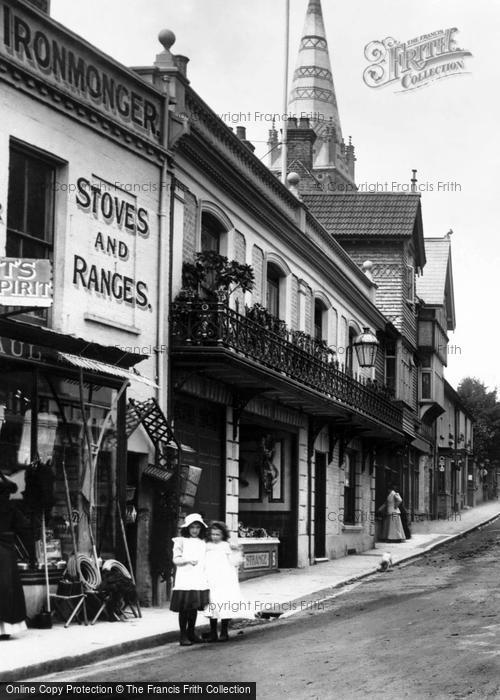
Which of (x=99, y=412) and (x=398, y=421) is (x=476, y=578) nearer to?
(x=99, y=412)

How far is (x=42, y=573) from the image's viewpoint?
13.9 metres

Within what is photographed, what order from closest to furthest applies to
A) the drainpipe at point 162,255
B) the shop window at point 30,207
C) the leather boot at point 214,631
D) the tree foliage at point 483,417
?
the leather boot at point 214,631 → the shop window at point 30,207 → the drainpipe at point 162,255 → the tree foliage at point 483,417

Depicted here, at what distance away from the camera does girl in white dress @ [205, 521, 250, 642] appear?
524 inches

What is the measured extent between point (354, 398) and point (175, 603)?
15.9 meters

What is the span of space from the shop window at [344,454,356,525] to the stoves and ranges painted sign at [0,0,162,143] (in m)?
15.7

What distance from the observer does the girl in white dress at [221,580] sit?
1330cm

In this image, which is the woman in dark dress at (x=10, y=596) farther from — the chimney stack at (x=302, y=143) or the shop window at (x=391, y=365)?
the chimney stack at (x=302, y=143)

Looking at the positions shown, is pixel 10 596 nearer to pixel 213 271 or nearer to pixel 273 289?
pixel 213 271

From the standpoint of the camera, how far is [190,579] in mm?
13227

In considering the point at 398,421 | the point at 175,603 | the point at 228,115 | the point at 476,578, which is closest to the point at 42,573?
the point at 175,603

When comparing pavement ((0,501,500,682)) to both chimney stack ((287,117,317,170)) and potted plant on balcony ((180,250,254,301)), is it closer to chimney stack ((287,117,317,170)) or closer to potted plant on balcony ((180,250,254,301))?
potted plant on balcony ((180,250,254,301))

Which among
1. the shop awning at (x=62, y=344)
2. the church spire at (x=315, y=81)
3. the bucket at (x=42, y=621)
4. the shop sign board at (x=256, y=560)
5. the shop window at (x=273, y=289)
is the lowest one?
the bucket at (x=42, y=621)

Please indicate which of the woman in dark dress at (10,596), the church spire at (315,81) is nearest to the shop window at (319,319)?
the woman in dark dress at (10,596)

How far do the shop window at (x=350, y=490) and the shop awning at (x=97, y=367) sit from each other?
54.4 ft
